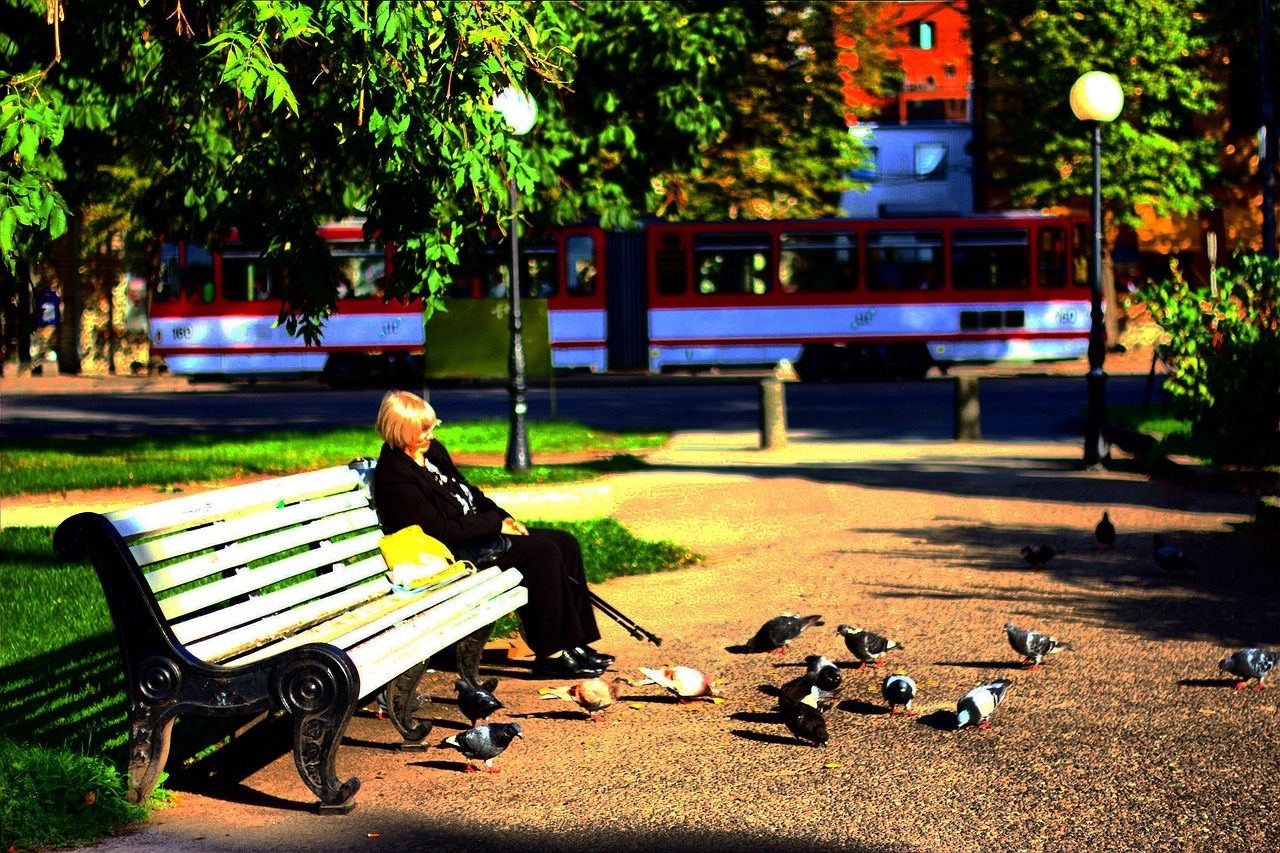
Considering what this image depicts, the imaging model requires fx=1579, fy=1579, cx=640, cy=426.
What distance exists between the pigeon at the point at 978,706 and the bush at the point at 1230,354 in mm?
8932

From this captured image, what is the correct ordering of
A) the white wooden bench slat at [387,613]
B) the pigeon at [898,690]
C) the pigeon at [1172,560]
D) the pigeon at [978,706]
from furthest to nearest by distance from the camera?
the pigeon at [1172,560] < the pigeon at [898,690] < the pigeon at [978,706] < the white wooden bench slat at [387,613]

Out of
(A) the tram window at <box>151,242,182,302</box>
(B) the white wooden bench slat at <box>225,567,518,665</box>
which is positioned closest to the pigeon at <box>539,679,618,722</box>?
(B) the white wooden bench slat at <box>225,567,518,665</box>

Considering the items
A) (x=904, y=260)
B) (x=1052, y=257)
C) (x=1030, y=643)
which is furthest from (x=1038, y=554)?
(x=1052, y=257)

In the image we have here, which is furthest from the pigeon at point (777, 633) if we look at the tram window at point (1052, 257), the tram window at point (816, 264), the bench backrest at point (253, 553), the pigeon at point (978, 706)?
the tram window at point (1052, 257)

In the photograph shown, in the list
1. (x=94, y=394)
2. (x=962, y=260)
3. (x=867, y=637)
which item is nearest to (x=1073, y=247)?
(x=962, y=260)

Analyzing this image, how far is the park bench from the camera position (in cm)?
529

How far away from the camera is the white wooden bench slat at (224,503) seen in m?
5.36

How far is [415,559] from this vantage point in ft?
23.2

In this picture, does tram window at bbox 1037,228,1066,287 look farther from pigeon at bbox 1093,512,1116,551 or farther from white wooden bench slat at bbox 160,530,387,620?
white wooden bench slat at bbox 160,530,387,620

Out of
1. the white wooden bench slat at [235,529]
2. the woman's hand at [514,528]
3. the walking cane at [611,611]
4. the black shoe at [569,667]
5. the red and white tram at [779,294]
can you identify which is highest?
the red and white tram at [779,294]

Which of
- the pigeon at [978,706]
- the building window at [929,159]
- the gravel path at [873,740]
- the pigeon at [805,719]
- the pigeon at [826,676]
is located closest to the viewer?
the gravel path at [873,740]

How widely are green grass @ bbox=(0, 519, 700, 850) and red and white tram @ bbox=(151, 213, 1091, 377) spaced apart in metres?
24.0

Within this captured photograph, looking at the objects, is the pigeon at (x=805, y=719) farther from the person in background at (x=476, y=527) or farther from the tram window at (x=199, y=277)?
the tram window at (x=199, y=277)

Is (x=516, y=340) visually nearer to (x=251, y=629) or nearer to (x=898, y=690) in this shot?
(x=898, y=690)
